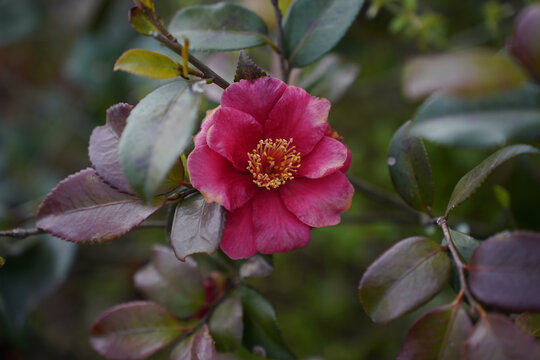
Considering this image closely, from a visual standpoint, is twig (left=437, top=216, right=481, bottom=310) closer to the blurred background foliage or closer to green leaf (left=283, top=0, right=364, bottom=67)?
green leaf (left=283, top=0, right=364, bottom=67)

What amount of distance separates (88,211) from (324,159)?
36 centimetres

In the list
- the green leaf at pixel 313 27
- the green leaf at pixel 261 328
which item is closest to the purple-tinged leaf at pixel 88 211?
the green leaf at pixel 261 328

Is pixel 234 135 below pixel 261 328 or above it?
above

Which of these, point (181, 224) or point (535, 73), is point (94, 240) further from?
point (535, 73)

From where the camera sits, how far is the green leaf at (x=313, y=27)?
739 millimetres

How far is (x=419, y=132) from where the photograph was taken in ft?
1.59

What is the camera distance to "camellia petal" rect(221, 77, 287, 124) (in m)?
0.61

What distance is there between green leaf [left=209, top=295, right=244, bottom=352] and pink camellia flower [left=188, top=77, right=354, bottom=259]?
0.17 meters

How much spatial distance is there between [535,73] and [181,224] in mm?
467

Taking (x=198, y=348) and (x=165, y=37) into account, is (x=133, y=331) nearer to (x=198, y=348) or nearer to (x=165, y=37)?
(x=198, y=348)

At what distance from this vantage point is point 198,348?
2.18 ft

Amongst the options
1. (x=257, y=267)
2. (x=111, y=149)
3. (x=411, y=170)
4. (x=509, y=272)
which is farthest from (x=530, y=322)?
(x=111, y=149)

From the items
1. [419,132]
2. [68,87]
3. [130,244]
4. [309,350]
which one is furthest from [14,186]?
[419,132]

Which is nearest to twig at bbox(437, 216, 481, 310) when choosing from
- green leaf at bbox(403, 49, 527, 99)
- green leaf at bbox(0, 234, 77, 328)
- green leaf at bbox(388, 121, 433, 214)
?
green leaf at bbox(388, 121, 433, 214)
